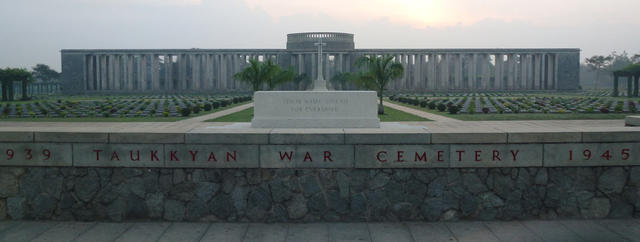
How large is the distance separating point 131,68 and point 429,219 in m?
119

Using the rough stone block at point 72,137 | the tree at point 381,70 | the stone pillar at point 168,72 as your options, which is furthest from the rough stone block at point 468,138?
the stone pillar at point 168,72

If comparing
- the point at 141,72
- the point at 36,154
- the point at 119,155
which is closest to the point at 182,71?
the point at 141,72

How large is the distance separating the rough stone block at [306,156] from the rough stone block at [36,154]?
3.33 meters

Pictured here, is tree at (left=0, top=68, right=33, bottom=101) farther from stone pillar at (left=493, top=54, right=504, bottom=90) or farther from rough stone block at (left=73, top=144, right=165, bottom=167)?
stone pillar at (left=493, top=54, right=504, bottom=90)

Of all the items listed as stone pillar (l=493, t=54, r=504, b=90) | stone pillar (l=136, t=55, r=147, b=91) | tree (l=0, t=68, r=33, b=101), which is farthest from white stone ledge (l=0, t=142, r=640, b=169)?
stone pillar (l=136, t=55, r=147, b=91)

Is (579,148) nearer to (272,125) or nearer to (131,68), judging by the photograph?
(272,125)

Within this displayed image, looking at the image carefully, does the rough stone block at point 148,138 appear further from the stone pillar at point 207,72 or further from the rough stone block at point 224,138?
the stone pillar at point 207,72

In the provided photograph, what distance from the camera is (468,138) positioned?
27.9ft

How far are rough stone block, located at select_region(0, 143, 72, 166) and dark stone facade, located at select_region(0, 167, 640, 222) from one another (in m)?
0.55

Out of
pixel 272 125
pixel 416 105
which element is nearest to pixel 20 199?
pixel 272 125

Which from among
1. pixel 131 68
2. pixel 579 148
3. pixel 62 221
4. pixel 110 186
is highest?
pixel 131 68

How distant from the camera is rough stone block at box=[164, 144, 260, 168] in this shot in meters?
8.50

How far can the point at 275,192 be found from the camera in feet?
28.0

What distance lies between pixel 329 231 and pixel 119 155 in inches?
146
